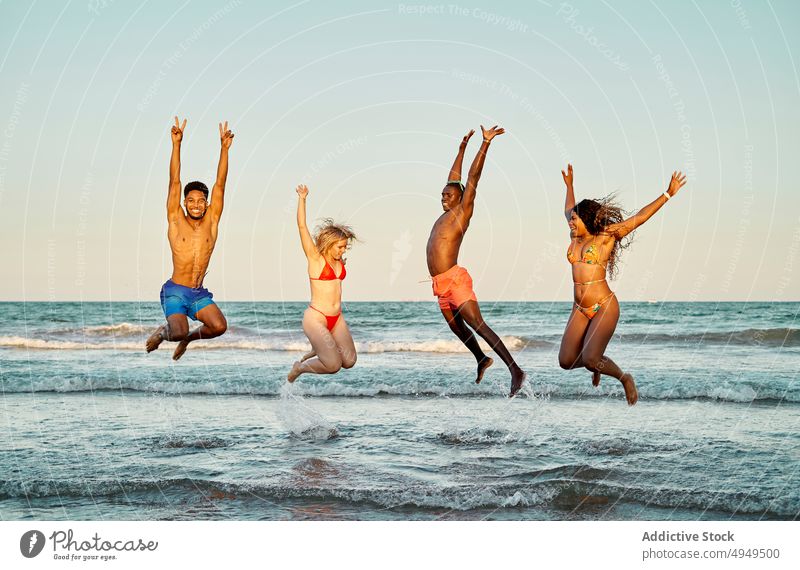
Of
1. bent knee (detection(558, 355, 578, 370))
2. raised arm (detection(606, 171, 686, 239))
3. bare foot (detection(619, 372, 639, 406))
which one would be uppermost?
raised arm (detection(606, 171, 686, 239))

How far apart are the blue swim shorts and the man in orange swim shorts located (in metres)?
3.41

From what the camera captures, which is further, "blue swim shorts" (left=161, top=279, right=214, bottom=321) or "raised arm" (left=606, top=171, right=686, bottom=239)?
"blue swim shorts" (left=161, top=279, right=214, bottom=321)

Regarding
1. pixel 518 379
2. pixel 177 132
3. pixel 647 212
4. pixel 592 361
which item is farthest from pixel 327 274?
pixel 647 212

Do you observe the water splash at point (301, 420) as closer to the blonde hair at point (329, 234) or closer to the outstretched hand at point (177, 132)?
the blonde hair at point (329, 234)

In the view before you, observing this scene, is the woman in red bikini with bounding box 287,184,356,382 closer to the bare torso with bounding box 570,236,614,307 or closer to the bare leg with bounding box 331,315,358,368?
the bare leg with bounding box 331,315,358,368

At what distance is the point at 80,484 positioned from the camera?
12867 millimetres

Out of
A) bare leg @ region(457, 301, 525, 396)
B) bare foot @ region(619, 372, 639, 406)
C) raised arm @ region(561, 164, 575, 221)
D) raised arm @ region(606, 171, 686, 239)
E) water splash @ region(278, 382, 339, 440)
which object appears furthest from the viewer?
water splash @ region(278, 382, 339, 440)

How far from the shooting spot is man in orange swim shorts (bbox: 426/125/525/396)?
42.7 ft

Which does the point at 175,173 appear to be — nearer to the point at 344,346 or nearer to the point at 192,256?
the point at 192,256

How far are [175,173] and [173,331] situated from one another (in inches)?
88.7

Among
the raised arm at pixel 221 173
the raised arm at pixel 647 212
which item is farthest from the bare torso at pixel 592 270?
the raised arm at pixel 221 173

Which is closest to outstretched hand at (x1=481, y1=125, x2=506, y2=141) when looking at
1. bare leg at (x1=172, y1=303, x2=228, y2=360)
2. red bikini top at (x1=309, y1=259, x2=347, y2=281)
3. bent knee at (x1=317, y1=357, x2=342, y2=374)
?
red bikini top at (x1=309, y1=259, x2=347, y2=281)

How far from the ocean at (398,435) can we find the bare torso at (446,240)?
2.31 metres

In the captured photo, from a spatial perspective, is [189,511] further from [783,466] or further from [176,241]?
[783,466]
